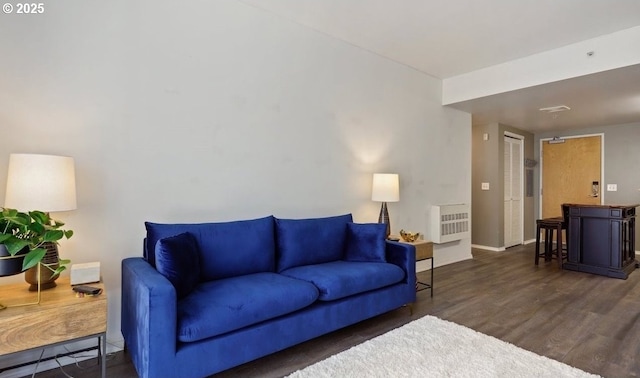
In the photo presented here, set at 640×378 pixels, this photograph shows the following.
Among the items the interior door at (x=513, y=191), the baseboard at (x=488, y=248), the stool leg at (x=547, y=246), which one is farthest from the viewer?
the interior door at (x=513, y=191)

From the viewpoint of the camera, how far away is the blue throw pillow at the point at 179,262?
194 centimetres

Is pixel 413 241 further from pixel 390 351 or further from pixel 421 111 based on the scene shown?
pixel 421 111

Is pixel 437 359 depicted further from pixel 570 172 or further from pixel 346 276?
pixel 570 172

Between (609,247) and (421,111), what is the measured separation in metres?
3.02

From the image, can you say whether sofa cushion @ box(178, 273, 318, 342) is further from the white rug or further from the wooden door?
the wooden door

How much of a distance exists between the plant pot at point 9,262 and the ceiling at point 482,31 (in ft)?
8.07

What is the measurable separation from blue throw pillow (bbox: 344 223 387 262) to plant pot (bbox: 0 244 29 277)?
2190mm

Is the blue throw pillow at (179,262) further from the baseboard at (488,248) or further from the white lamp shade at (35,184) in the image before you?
the baseboard at (488,248)

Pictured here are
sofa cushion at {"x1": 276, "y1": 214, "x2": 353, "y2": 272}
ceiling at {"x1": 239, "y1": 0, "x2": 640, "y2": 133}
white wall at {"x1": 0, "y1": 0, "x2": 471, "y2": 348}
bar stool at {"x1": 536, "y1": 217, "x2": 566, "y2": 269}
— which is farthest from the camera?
bar stool at {"x1": 536, "y1": 217, "x2": 566, "y2": 269}

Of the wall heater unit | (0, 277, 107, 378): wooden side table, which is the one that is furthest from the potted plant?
the wall heater unit

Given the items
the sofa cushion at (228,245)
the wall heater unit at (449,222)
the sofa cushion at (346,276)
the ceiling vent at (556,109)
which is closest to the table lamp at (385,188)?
the sofa cushion at (346,276)

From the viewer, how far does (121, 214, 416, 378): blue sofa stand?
174cm

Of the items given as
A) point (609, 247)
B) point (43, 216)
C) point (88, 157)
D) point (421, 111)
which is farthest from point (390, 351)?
point (609, 247)

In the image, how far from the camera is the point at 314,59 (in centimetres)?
342
